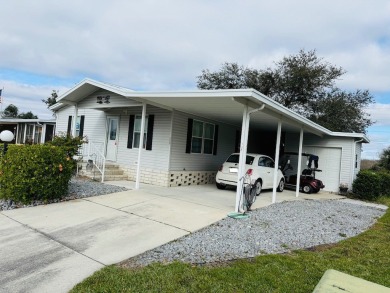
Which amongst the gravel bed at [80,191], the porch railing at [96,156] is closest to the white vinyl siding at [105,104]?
the porch railing at [96,156]

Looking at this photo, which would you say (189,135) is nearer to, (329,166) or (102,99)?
(102,99)

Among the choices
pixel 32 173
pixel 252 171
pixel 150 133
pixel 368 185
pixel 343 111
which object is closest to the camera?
pixel 32 173

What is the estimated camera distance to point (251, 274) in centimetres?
377

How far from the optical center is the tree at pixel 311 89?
72.2ft

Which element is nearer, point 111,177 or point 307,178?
point 111,177

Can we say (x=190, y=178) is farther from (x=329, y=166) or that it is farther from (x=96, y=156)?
(x=329, y=166)

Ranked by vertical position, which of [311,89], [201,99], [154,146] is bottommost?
[154,146]

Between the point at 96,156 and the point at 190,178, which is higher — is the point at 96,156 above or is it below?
above

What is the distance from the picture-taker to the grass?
3.35m

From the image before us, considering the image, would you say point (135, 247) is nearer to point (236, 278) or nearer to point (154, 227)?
point (154, 227)

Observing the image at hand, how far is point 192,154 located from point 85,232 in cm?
709

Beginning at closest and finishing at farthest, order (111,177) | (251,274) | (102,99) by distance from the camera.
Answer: (251,274), (102,99), (111,177)

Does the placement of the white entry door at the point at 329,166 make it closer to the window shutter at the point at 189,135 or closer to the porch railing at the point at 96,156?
the window shutter at the point at 189,135

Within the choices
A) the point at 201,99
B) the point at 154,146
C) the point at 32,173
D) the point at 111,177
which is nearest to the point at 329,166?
the point at 154,146
